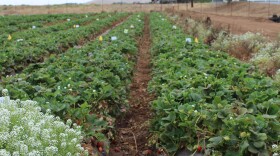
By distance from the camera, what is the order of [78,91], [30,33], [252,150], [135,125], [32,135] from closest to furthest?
[32,135], [252,150], [78,91], [135,125], [30,33]

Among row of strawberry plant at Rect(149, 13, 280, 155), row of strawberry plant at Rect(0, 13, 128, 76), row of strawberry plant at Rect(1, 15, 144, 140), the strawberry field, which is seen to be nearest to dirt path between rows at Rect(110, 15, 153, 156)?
the strawberry field

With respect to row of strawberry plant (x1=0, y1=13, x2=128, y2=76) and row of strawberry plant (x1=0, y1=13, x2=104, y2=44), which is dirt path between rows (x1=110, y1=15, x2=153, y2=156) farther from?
row of strawberry plant (x1=0, y1=13, x2=104, y2=44)

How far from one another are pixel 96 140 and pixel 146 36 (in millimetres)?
15945

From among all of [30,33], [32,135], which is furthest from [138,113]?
[30,33]

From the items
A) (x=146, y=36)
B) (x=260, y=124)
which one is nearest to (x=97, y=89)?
(x=260, y=124)

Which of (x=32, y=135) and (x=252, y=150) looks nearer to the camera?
(x=32, y=135)

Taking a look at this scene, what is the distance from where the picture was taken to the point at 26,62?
10.9 m

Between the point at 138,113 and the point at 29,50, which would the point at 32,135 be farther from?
the point at 29,50

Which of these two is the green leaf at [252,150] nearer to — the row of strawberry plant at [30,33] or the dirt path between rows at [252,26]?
the row of strawberry plant at [30,33]

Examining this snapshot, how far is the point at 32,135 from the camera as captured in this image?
127 inches

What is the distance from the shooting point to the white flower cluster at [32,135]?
2982 mm

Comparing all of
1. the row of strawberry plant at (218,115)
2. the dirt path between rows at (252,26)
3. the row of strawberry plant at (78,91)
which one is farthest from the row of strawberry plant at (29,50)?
the dirt path between rows at (252,26)

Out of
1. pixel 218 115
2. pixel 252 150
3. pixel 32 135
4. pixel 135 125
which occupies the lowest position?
pixel 135 125

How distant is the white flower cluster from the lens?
9.78 feet
